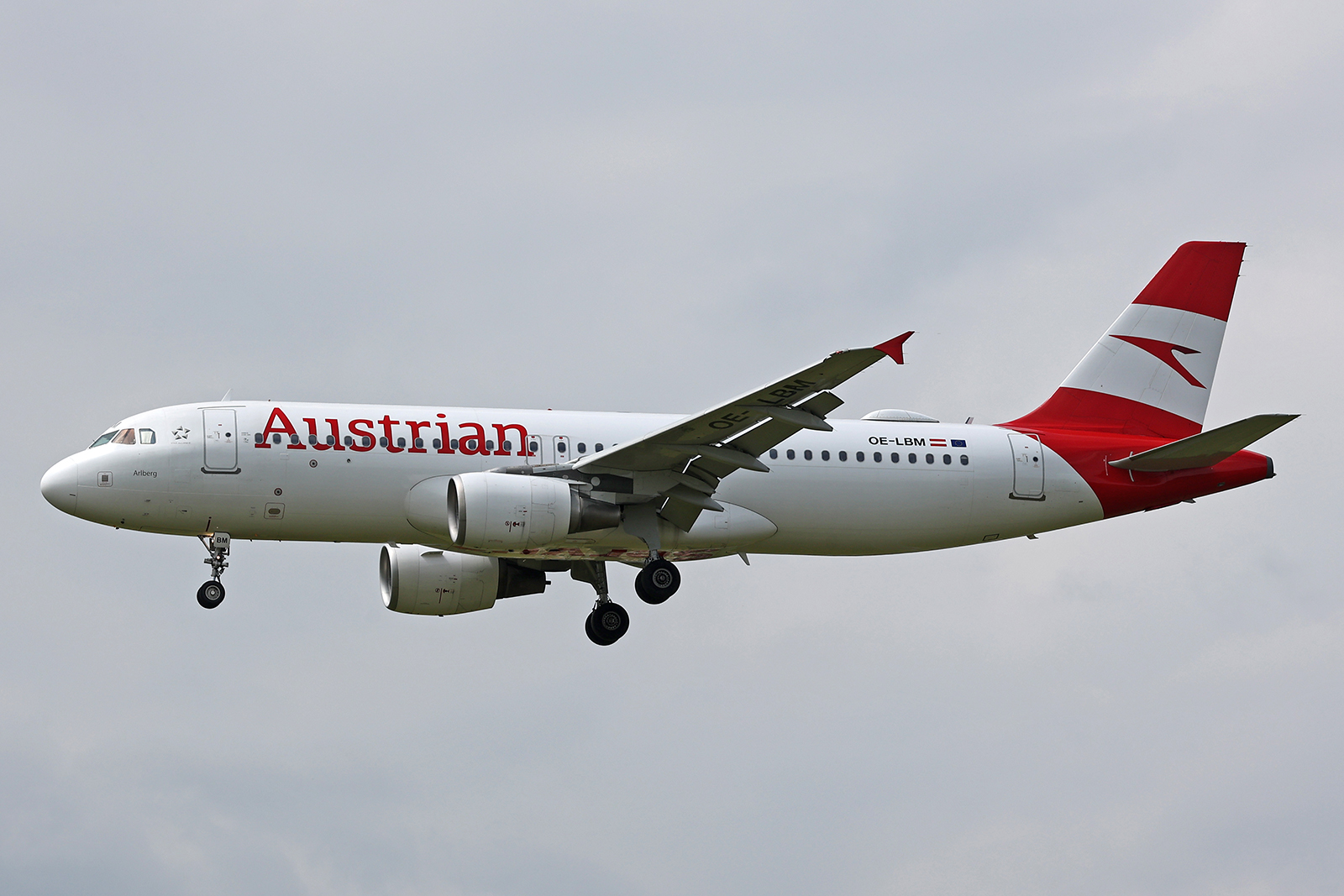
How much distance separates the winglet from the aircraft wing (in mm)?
533

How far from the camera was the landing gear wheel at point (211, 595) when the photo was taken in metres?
35.0

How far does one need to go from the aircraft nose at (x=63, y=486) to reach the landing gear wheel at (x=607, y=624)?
11595mm

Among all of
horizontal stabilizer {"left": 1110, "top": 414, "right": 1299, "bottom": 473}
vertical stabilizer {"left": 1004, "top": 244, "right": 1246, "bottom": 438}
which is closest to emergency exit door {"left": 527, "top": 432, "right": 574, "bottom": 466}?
vertical stabilizer {"left": 1004, "top": 244, "right": 1246, "bottom": 438}

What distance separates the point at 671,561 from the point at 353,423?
7628 millimetres

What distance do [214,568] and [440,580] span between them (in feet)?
19.8

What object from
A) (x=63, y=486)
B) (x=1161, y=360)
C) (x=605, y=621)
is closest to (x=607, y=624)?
(x=605, y=621)

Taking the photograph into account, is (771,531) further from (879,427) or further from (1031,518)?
(1031,518)

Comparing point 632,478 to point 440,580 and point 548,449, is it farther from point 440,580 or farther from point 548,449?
point 440,580

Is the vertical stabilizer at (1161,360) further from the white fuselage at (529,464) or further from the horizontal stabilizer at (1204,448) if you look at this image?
the white fuselage at (529,464)

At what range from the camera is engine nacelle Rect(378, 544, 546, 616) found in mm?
39562

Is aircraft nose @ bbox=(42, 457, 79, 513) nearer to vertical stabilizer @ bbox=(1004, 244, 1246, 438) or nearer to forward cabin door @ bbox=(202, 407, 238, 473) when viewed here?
forward cabin door @ bbox=(202, 407, 238, 473)

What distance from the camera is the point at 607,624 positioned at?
128ft

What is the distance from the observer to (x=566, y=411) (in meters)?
37.0

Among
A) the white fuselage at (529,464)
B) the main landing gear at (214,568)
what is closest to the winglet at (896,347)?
the white fuselage at (529,464)
